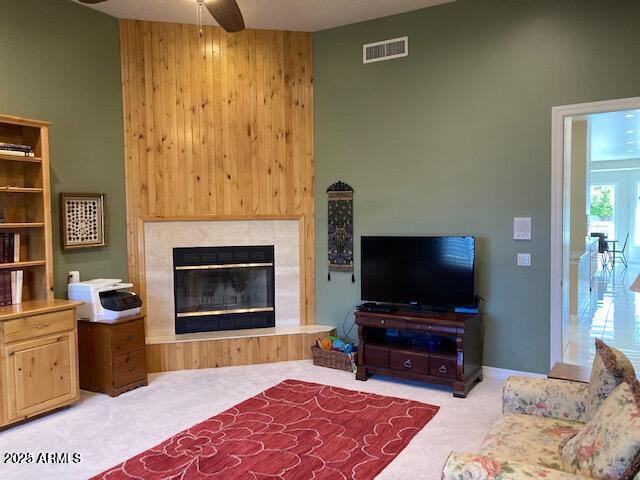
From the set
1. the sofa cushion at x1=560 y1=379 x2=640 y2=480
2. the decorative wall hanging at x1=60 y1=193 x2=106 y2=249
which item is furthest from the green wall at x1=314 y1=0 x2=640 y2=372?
the sofa cushion at x1=560 y1=379 x2=640 y2=480

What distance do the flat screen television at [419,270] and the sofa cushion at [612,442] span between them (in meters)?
2.30

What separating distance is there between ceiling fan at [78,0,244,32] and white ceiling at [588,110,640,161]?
163 inches

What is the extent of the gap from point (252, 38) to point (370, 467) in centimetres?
421

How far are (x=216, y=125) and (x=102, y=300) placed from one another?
2059 millimetres

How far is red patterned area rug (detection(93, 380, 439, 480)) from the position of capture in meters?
2.84

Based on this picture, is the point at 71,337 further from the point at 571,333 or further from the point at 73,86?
the point at 571,333

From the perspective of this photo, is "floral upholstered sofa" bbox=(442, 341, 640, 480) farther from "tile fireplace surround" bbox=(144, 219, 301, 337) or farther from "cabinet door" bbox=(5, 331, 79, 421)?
"cabinet door" bbox=(5, 331, 79, 421)

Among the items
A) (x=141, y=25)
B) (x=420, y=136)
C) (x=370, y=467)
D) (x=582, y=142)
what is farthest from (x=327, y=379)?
(x=582, y=142)

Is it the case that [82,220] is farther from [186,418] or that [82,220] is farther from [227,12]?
[227,12]

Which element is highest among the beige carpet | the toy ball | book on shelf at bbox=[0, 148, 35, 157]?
book on shelf at bbox=[0, 148, 35, 157]

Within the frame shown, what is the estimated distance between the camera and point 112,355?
409 cm

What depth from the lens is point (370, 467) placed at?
2.89 metres

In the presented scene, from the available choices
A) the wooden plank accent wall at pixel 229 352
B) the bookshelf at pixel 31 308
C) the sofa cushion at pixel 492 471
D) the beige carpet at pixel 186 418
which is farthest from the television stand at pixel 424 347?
the bookshelf at pixel 31 308

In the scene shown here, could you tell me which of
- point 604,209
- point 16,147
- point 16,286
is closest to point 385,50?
point 16,147
